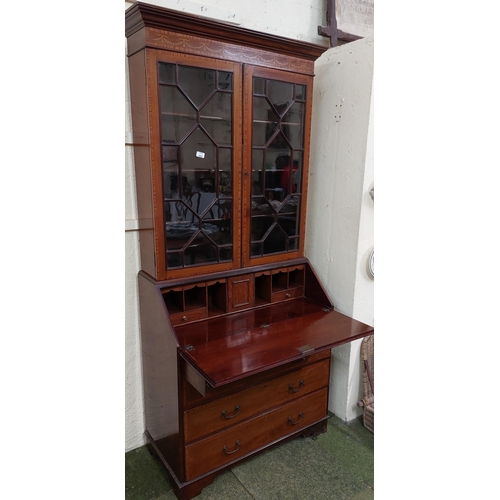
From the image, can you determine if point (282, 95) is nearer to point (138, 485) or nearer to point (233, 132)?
point (233, 132)

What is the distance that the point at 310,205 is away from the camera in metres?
2.33

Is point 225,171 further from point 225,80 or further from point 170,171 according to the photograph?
point 225,80

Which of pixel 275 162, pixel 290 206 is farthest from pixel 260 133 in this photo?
pixel 290 206

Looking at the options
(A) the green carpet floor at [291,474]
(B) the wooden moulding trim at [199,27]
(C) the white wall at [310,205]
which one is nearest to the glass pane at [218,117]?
(B) the wooden moulding trim at [199,27]

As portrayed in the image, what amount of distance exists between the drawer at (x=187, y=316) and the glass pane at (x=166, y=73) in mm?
1001

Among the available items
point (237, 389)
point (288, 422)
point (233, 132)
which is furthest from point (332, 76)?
point (288, 422)

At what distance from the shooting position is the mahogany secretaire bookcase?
163cm

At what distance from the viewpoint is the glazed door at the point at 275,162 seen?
1.88m

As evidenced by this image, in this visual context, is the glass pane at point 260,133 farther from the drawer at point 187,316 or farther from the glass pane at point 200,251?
the drawer at point 187,316

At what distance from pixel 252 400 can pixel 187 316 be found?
0.49 meters

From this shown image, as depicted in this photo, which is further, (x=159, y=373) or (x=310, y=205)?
(x=310, y=205)

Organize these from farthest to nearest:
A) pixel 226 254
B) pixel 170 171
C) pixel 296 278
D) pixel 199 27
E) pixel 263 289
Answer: pixel 296 278 < pixel 263 289 < pixel 226 254 < pixel 170 171 < pixel 199 27

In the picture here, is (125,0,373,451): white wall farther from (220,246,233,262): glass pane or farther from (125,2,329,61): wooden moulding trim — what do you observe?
(220,246,233,262): glass pane
